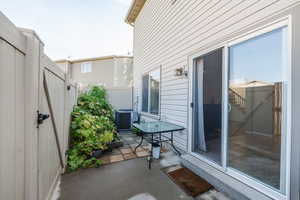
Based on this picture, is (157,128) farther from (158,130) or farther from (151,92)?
(151,92)

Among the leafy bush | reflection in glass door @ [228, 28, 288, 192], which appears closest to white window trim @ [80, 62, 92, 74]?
the leafy bush

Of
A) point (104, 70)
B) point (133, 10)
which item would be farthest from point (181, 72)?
point (104, 70)

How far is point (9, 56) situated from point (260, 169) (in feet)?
9.64

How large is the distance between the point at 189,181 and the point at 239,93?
5.11 ft

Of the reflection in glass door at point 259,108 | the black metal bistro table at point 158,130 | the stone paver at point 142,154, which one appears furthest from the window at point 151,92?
the reflection in glass door at point 259,108

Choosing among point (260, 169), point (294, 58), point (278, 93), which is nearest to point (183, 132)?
point (260, 169)

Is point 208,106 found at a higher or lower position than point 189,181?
higher

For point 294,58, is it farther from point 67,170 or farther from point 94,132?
point 67,170

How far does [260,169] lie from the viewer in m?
1.96

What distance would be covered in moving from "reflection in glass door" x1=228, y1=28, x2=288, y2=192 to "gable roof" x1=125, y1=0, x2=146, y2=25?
5.07 metres

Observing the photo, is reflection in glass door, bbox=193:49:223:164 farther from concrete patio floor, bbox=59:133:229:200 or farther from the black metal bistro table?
concrete patio floor, bbox=59:133:229:200

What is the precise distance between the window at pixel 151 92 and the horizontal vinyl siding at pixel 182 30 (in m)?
0.30

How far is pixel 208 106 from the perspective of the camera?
9.30 feet

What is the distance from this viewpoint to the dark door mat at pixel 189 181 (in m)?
2.04
